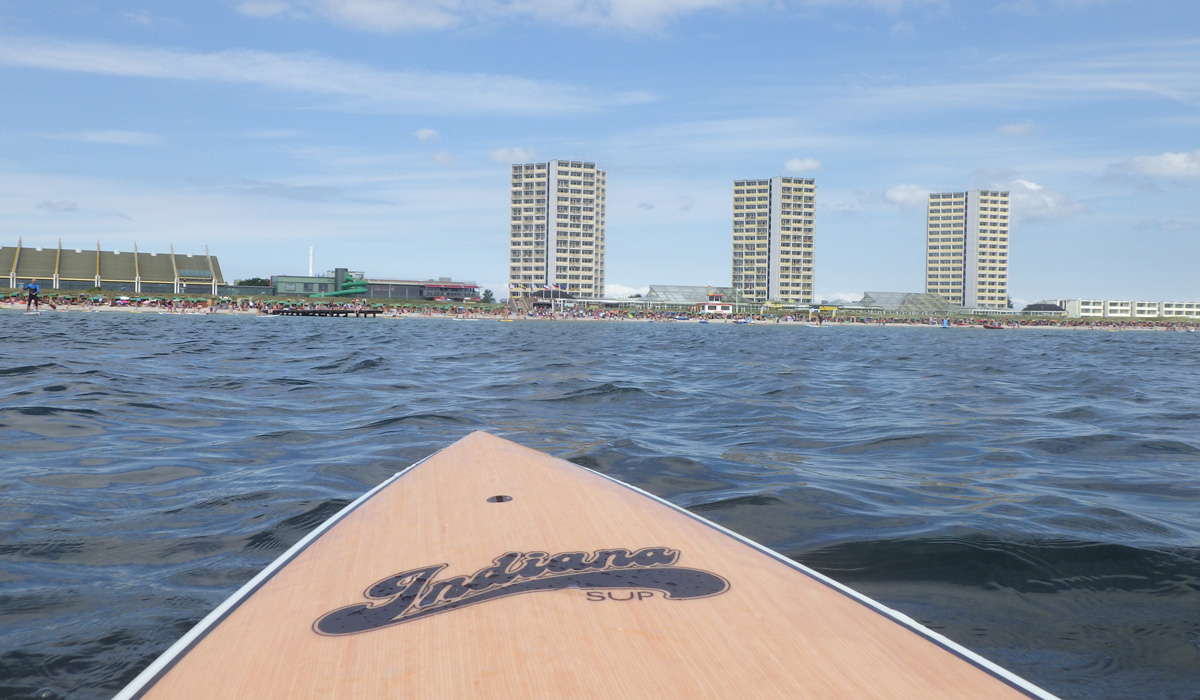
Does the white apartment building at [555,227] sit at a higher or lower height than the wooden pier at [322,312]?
higher

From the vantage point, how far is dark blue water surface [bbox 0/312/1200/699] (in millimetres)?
2670

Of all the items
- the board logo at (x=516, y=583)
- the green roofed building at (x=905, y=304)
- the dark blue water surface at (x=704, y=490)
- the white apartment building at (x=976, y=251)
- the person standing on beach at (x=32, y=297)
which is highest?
the white apartment building at (x=976, y=251)

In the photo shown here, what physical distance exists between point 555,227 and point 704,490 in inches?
4865

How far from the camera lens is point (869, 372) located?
16.4 meters

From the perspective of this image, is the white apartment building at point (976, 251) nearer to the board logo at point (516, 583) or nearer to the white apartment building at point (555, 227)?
the white apartment building at point (555, 227)

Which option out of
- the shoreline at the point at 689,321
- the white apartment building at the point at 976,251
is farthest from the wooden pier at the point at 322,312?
the white apartment building at the point at 976,251

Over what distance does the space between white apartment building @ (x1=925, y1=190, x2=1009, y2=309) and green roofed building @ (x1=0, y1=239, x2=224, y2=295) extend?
423 ft

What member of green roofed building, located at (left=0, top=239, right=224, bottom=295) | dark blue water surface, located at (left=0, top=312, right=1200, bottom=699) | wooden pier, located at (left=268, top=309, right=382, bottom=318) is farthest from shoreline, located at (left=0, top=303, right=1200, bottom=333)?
dark blue water surface, located at (left=0, top=312, right=1200, bottom=699)

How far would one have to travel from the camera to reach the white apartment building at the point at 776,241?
13262cm

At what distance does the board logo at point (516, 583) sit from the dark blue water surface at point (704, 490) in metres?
1.03

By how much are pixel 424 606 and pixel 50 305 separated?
267 feet

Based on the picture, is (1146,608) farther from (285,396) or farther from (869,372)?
(869,372)

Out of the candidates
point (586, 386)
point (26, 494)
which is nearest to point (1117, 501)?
point (26, 494)

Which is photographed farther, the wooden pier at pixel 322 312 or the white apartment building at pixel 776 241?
the white apartment building at pixel 776 241
